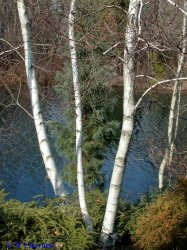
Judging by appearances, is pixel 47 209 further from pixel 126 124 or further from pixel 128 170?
pixel 128 170

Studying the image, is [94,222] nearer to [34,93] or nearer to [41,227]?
[41,227]

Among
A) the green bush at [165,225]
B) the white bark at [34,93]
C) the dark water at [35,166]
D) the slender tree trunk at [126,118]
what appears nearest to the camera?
the slender tree trunk at [126,118]

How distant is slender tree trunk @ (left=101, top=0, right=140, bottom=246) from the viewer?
4.60m

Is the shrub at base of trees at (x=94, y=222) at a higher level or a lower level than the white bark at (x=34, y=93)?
lower

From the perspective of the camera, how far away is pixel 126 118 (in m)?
5.09

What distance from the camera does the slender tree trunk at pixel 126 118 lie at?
4598 mm

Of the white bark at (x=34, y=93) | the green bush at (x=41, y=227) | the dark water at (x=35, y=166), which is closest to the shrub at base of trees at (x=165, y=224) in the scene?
the green bush at (x=41, y=227)

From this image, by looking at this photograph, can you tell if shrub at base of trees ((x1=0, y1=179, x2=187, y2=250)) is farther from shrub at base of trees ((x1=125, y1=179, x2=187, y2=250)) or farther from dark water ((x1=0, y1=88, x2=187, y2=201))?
dark water ((x1=0, y1=88, x2=187, y2=201))

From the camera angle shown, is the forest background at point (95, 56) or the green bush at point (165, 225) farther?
the green bush at point (165, 225)

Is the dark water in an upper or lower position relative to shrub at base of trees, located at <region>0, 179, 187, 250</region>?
upper

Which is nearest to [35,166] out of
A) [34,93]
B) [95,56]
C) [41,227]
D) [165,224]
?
[95,56]

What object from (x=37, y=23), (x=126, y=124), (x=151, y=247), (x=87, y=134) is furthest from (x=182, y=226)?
(x=87, y=134)

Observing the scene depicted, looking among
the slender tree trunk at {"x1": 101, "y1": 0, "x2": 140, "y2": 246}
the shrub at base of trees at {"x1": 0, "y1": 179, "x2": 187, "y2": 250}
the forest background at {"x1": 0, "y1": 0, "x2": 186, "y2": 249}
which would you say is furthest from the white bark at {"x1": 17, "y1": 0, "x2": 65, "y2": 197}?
the slender tree trunk at {"x1": 101, "y1": 0, "x2": 140, "y2": 246}

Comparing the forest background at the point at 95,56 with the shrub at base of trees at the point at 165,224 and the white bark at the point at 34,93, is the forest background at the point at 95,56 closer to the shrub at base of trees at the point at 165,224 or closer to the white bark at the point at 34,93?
the shrub at base of trees at the point at 165,224
